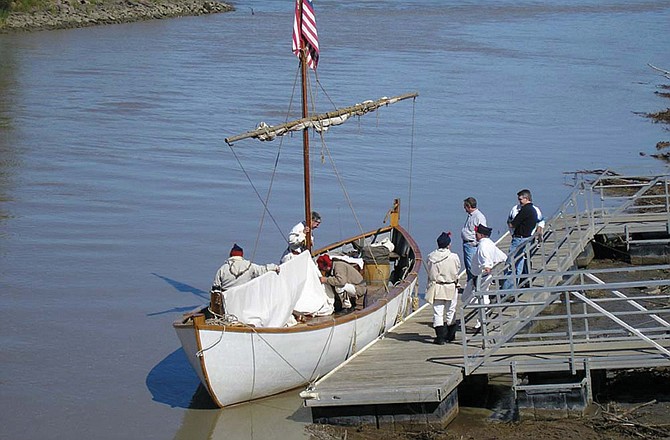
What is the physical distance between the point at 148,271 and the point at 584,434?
432 inches

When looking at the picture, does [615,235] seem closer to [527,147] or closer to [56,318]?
[56,318]

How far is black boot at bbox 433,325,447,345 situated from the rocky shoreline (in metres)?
62.5

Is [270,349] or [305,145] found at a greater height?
[305,145]

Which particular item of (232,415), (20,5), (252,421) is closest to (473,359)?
(252,421)

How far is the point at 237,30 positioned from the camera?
77.8m

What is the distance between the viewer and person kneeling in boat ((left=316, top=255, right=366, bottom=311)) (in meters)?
15.6

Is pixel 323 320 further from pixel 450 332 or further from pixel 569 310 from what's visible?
pixel 569 310

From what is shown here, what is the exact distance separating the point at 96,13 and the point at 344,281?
223 ft

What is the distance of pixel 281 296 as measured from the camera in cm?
1441

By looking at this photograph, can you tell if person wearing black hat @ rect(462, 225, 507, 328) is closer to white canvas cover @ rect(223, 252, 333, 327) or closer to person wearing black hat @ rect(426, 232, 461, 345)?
person wearing black hat @ rect(426, 232, 461, 345)

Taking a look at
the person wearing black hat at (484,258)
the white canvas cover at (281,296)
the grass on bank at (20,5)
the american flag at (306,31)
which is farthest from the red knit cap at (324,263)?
the grass on bank at (20,5)

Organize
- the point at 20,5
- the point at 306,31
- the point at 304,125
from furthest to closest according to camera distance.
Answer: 1. the point at 20,5
2. the point at 306,31
3. the point at 304,125

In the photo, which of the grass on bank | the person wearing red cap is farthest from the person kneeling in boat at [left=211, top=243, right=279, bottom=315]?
the grass on bank

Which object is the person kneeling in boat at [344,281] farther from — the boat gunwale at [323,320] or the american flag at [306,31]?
the american flag at [306,31]
